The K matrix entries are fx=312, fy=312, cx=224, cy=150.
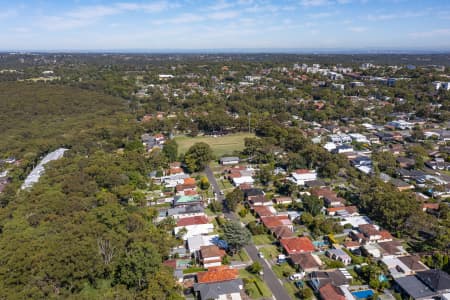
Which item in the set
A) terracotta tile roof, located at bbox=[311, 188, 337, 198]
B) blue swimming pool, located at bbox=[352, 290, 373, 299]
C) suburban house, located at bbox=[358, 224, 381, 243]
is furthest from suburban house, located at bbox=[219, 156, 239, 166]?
blue swimming pool, located at bbox=[352, 290, 373, 299]

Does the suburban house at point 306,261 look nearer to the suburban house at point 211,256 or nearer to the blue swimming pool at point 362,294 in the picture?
the blue swimming pool at point 362,294

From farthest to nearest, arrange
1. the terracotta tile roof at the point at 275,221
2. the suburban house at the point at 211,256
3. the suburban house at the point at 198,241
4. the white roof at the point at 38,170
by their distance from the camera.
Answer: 1. the white roof at the point at 38,170
2. the terracotta tile roof at the point at 275,221
3. the suburban house at the point at 198,241
4. the suburban house at the point at 211,256

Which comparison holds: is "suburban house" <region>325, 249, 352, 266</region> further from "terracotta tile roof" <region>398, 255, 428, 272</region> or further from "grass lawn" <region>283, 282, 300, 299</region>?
"grass lawn" <region>283, 282, 300, 299</region>

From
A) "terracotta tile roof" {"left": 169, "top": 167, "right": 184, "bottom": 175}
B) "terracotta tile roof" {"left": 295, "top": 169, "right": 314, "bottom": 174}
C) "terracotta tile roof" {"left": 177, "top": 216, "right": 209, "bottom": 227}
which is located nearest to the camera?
"terracotta tile roof" {"left": 177, "top": 216, "right": 209, "bottom": 227}

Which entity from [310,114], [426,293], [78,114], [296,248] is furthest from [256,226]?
[78,114]

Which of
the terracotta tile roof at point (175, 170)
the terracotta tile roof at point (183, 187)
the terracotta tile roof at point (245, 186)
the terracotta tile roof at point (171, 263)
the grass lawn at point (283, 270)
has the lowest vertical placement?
the grass lawn at point (283, 270)

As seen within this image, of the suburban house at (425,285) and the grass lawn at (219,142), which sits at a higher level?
the grass lawn at (219,142)

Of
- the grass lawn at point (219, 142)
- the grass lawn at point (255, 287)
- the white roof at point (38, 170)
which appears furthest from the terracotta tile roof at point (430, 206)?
the white roof at point (38, 170)
